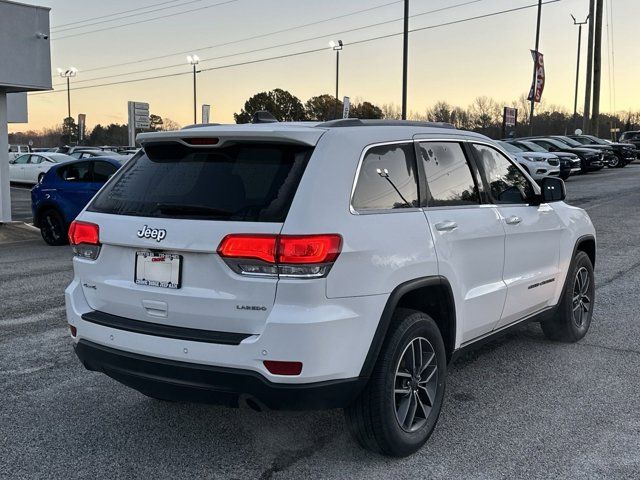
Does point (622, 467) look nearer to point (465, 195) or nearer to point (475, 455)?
point (475, 455)

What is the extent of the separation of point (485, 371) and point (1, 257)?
30.0 ft

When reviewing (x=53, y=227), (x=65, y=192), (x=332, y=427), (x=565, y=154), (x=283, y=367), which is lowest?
(x=332, y=427)

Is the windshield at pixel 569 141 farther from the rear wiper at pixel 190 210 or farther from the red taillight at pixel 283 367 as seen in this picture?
the red taillight at pixel 283 367

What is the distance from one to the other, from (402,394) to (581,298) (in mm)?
2898

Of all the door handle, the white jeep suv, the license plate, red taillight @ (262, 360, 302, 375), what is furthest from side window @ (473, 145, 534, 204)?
the license plate

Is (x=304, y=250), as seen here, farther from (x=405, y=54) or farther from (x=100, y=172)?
(x=405, y=54)

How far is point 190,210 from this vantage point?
11.1 ft

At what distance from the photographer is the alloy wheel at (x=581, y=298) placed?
19.0 feet

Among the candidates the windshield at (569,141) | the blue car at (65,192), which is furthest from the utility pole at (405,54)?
the blue car at (65,192)

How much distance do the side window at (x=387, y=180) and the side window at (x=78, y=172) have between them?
10.3 meters

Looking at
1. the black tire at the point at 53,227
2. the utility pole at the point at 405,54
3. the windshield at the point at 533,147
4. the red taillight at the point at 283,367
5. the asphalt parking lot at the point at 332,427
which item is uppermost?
the utility pole at the point at 405,54

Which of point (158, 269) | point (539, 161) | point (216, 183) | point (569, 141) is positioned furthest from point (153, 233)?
point (569, 141)

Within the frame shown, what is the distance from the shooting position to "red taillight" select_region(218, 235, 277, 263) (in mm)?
3102

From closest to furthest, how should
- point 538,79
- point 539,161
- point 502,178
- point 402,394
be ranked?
point 402,394 < point 502,178 < point 539,161 < point 538,79
